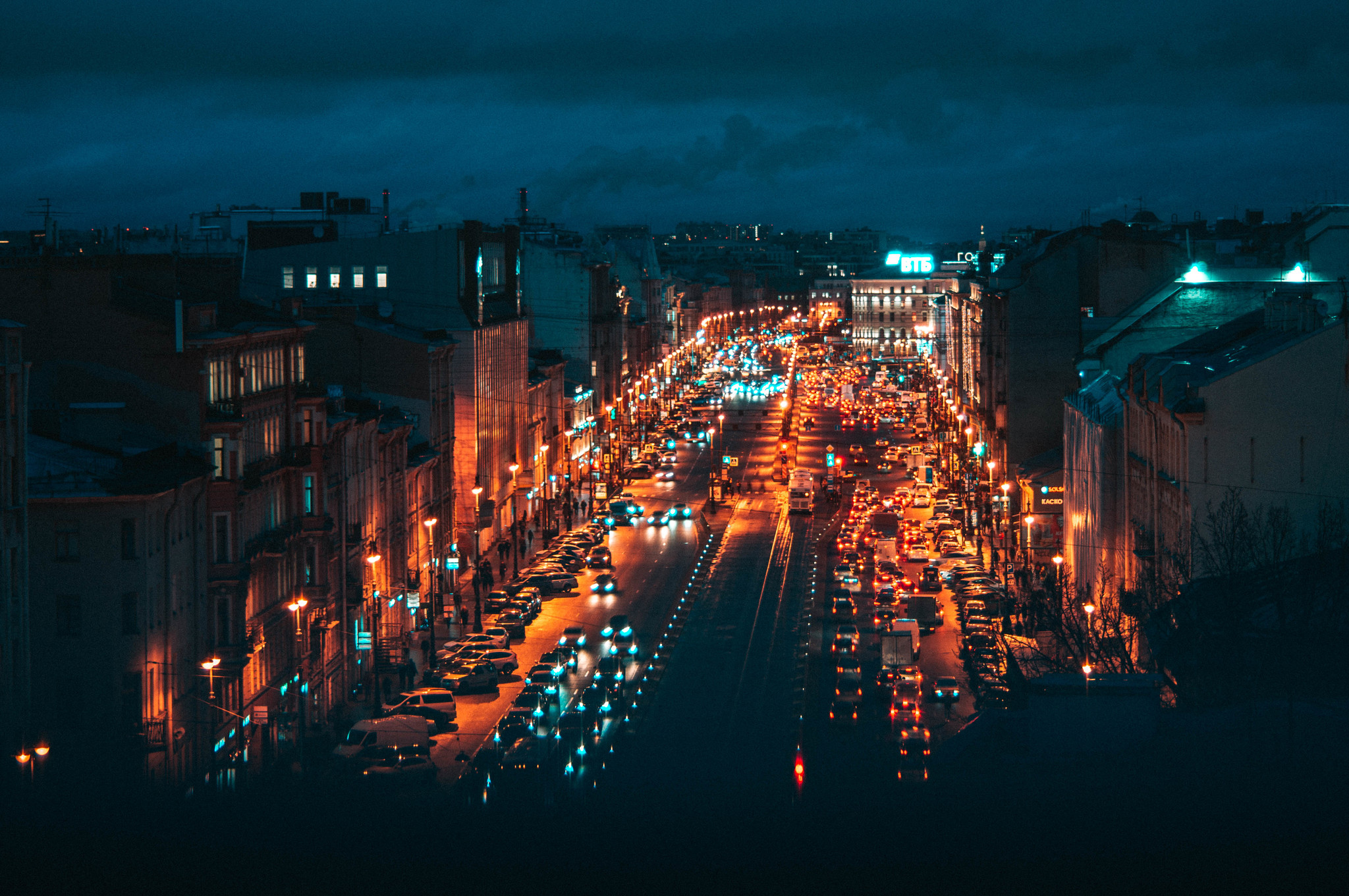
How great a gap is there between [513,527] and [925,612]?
1975cm

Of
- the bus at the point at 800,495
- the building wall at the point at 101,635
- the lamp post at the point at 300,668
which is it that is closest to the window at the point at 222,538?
the building wall at the point at 101,635

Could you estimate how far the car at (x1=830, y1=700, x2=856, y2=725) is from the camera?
45.3m

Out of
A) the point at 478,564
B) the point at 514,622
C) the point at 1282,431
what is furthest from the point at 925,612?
the point at 478,564

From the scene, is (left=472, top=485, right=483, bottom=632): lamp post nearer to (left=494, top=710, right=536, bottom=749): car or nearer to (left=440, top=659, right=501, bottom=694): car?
(left=440, top=659, right=501, bottom=694): car

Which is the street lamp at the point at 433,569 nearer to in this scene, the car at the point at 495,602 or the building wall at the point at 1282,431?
the car at the point at 495,602

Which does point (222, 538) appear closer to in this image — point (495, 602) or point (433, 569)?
point (433, 569)

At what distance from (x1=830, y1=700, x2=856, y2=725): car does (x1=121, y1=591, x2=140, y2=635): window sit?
1638cm

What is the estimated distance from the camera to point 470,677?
50.7m

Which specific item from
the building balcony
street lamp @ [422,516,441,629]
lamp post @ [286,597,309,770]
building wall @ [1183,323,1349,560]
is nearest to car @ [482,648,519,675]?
street lamp @ [422,516,441,629]

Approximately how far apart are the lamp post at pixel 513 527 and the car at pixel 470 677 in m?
20.8

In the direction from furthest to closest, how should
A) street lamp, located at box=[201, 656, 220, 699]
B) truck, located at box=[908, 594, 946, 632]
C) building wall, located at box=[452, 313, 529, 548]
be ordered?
building wall, located at box=[452, 313, 529, 548]
truck, located at box=[908, 594, 946, 632]
street lamp, located at box=[201, 656, 220, 699]

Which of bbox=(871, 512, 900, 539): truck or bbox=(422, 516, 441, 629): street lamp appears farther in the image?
bbox=(871, 512, 900, 539): truck

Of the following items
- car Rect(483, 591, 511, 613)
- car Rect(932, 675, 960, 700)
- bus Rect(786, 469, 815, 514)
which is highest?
bus Rect(786, 469, 815, 514)

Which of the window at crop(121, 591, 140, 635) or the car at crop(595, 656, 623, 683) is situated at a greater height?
the window at crop(121, 591, 140, 635)
